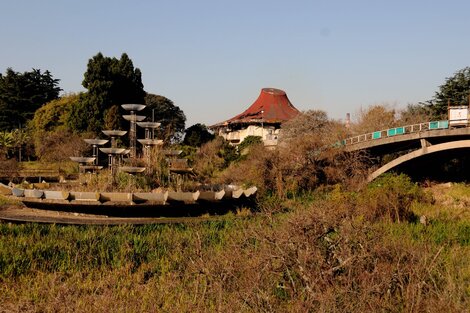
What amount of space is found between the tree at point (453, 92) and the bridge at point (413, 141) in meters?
11.5

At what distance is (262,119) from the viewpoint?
44562 millimetres

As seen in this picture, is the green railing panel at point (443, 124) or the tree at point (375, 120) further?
the tree at point (375, 120)

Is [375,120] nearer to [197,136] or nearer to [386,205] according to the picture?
[197,136]

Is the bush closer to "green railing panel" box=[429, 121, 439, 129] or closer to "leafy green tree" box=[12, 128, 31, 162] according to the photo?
"green railing panel" box=[429, 121, 439, 129]

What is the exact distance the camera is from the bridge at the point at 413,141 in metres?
20.8

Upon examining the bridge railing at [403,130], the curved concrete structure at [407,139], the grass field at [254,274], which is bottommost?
the grass field at [254,274]

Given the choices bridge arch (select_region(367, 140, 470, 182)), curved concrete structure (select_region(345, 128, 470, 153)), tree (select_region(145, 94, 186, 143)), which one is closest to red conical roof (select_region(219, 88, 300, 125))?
tree (select_region(145, 94, 186, 143))

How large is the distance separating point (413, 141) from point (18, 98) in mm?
38666

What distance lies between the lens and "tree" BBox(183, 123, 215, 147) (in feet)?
132

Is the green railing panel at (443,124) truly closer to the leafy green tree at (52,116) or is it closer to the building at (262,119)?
the building at (262,119)

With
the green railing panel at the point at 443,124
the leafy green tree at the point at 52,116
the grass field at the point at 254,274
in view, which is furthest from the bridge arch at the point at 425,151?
the leafy green tree at the point at 52,116

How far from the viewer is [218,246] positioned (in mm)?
9578

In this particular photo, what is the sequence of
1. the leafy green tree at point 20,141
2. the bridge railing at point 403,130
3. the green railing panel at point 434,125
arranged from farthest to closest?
the leafy green tree at point 20,141 < the green railing panel at point 434,125 < the bridge railing at point 403,130

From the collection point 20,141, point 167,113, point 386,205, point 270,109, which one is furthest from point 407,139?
point 167,113
